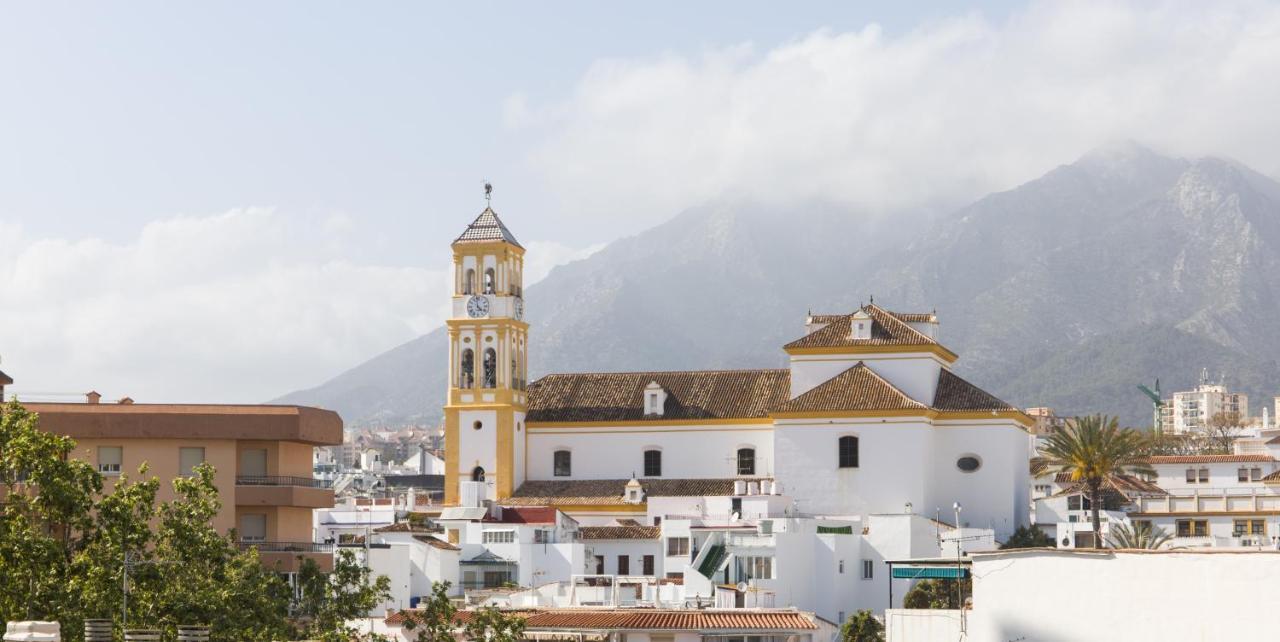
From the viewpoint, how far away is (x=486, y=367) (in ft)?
243

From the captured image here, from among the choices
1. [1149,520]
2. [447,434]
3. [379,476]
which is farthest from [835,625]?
[379,476]

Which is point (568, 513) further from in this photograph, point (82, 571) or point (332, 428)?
point (82, 571)

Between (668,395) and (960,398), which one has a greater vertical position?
(668,395)

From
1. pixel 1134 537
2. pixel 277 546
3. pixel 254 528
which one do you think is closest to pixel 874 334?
pixel 1134 537

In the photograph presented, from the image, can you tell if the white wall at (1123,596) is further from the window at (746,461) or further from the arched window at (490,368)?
the arched window at (490,368)

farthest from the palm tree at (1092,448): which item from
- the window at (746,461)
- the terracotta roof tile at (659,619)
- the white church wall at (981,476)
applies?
the terracotta roof tile at (659,619)

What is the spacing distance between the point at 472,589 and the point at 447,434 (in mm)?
13180

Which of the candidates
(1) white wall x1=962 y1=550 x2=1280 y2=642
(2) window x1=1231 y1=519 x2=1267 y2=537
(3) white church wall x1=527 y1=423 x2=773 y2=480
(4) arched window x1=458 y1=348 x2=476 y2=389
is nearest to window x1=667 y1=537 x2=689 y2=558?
(3) white church wall x1=527 y1=423 x2=773 y2=480

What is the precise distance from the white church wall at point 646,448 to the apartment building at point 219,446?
30.8m

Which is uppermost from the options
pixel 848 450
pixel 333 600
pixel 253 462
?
pixel 848 450

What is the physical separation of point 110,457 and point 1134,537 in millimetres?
35077

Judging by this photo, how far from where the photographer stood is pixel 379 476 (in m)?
151

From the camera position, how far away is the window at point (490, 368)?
73.7m

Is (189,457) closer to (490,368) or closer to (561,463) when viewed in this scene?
(490,368)
